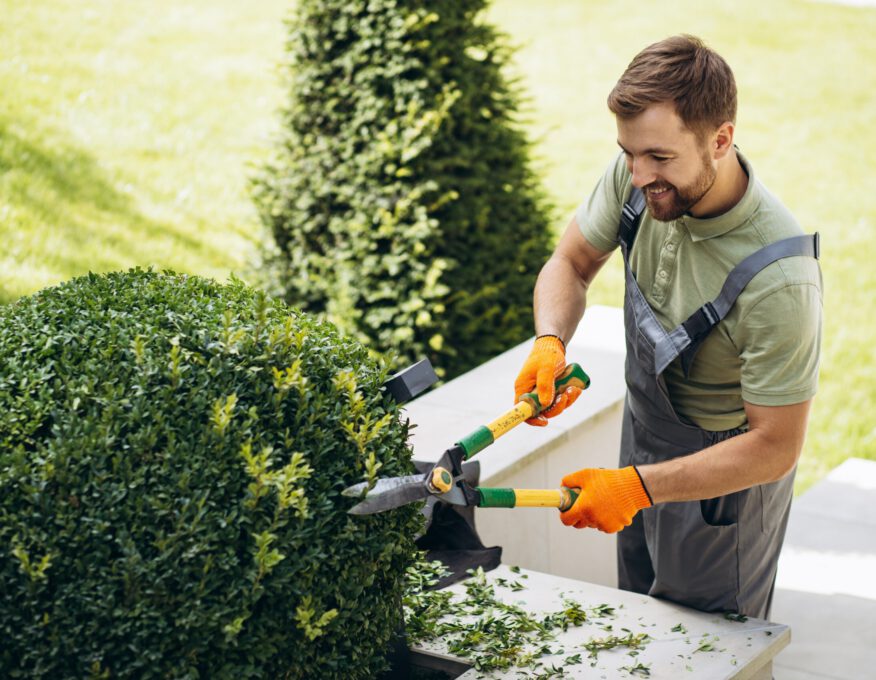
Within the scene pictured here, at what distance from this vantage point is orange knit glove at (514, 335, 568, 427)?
273 cm

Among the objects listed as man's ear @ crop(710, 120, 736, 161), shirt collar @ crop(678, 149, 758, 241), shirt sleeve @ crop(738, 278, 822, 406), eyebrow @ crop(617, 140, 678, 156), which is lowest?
shirt sleeve @ crop(738, 278, 822, 406)

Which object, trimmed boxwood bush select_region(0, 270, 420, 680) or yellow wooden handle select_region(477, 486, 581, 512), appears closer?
trimmed boxwood bush select_region(0, 270, 420, 680)

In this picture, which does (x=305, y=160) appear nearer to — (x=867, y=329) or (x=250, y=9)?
(x=867, y=329)

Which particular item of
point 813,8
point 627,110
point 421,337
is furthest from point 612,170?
point 813,8

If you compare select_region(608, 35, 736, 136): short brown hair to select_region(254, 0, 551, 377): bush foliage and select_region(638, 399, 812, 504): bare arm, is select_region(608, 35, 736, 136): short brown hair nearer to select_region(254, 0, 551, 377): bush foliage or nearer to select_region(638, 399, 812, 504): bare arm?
select_region(638, 399, 812, 504): bare arm

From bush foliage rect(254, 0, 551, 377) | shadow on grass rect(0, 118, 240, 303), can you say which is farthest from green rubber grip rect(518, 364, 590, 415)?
shadow on grass rect(0, 118, 240, 303)

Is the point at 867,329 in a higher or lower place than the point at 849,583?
higher

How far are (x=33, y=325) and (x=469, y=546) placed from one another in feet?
4.33

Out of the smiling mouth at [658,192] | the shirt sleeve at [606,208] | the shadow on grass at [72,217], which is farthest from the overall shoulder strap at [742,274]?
the shadow on grass at [72,217]

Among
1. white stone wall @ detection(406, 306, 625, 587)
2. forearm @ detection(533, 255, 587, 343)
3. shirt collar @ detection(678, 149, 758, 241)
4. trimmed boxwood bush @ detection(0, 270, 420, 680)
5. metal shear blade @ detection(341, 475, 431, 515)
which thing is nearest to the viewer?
trimmed boxwood bush @ detection(0, 270, 420, 680)

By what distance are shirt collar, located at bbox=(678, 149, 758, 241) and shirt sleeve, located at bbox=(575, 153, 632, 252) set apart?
31 cm

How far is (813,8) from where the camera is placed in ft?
46.8

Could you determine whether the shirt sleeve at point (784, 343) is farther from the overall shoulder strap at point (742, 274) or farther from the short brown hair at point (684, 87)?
the short brown hair at point (684, 87)

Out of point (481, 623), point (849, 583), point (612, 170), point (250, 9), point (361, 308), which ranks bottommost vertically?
point (849, 583)
